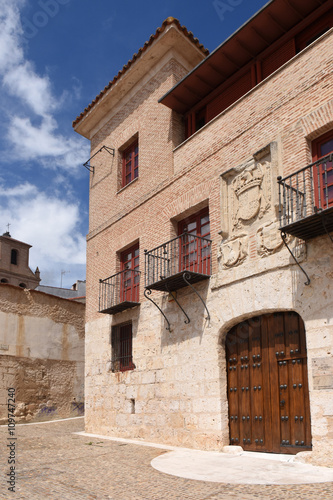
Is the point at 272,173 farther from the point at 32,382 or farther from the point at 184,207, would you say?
the point at 32,382

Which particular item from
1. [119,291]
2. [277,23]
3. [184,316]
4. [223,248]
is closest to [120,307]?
[119,291]

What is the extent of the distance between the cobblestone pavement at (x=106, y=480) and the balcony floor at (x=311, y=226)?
3207 mm

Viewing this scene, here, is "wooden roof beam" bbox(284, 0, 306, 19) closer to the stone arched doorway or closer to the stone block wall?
the stone arched doorway

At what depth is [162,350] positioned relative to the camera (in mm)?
9883

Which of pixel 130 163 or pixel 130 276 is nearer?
pixel 130 276

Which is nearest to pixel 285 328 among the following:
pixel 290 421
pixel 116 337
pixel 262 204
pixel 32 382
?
pixel 290 421

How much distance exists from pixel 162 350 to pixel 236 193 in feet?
11.4

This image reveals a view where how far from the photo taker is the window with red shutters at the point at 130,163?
41.0 ft

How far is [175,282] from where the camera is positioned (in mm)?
9289

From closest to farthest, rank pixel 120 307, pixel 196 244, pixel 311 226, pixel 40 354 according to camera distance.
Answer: pixel 311 226, pixel 196 244, pixel 120 307, pixel 40 354

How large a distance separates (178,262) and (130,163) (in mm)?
3798

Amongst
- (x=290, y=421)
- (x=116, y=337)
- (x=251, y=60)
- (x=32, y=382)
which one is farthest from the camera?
(x=32, y=382)

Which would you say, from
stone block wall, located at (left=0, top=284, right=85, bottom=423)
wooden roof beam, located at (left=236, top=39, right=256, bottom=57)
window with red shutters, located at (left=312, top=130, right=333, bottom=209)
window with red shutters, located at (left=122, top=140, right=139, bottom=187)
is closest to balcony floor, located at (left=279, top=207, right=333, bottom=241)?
window with red shutters, located at (left=312, top=130, right=333, bottom=209)

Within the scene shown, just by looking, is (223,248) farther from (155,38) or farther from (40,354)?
(40,354)
